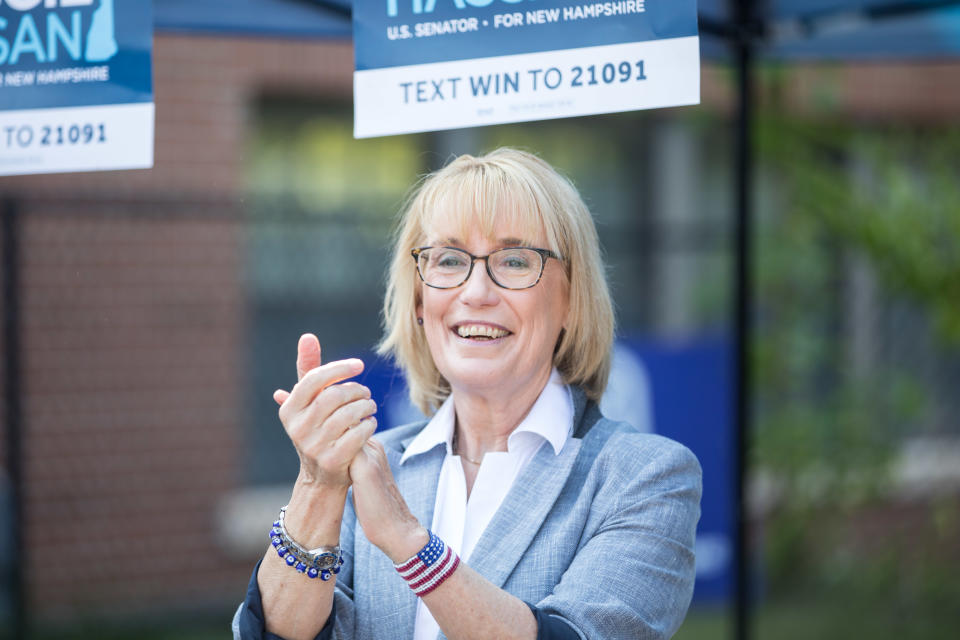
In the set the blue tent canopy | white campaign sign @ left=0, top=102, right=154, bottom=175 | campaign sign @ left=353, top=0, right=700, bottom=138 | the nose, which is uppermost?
the blue tent canopy

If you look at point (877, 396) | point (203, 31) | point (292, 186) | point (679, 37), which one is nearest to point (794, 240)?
point (877, 396)

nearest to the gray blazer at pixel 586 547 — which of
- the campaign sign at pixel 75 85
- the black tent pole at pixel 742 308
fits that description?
the campaign sign at pixel 75 85

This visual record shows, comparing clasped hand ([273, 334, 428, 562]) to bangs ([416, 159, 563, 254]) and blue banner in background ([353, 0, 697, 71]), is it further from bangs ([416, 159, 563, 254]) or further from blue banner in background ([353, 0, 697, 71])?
blue banner in background ([353, 0, 697, 71])

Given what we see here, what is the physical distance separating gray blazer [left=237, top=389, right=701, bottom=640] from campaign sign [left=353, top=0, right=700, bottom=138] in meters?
0.59

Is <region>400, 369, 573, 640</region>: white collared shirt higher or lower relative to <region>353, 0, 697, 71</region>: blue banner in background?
lower

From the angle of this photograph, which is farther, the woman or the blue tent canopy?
the blue tent canopy

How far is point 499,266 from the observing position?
5.60ft

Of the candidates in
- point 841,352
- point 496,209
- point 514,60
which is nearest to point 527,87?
point 514,60

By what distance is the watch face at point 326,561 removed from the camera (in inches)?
61.3

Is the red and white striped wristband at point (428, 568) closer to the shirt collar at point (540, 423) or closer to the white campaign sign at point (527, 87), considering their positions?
the shirt collar at point (540, 423)

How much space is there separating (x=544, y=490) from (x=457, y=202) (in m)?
0.51

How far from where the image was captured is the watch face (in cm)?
156

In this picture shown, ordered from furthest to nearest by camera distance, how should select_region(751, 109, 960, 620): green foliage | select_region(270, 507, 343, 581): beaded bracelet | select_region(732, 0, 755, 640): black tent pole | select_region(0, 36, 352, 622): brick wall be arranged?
select_region(0, 36, 352, 622): brick wall, select_region(751, 109, 960, 620): green foliage, select_region(732, 0, 755, 640): black tent pole, select_region(270, 507, 343, 581): beaded bracelet

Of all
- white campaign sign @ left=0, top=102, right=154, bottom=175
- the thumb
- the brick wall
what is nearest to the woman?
the thumb
